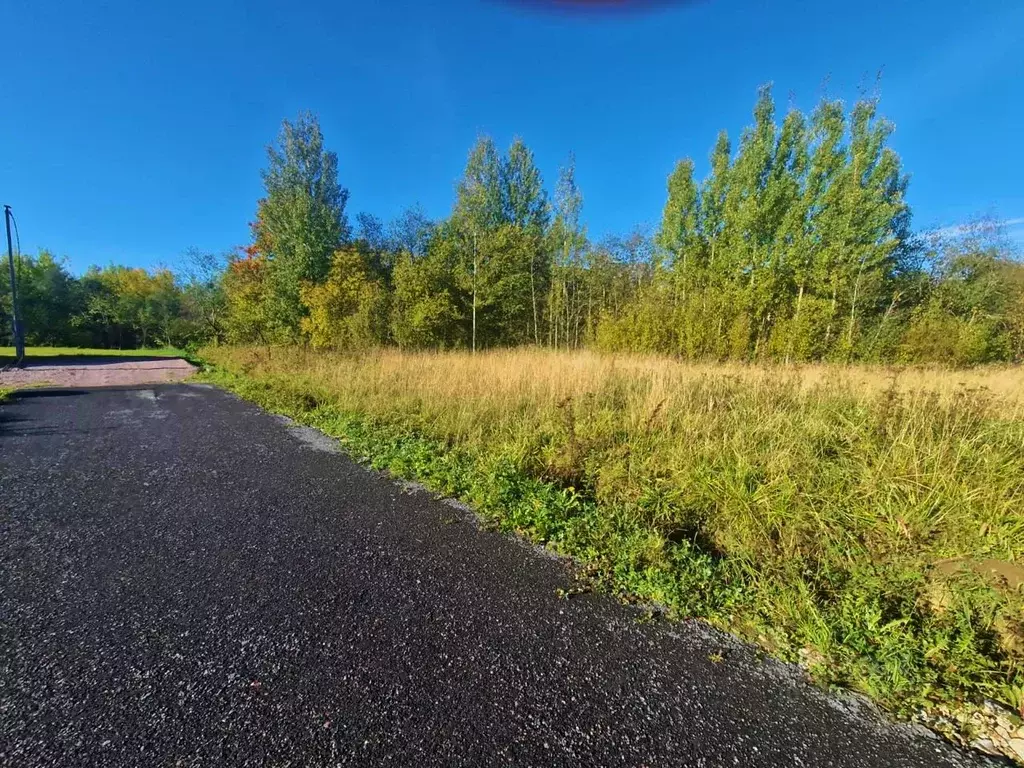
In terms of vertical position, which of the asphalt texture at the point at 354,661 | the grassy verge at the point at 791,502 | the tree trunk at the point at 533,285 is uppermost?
the tree trunk at the point at 533,285

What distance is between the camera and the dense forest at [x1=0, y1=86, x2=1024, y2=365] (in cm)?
1242

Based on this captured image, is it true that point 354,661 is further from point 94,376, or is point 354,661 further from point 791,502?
point 94,376

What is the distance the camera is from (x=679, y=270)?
14.9 m

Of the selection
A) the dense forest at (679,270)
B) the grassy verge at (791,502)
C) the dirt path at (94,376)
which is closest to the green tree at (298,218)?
the dense forest at (679,270)

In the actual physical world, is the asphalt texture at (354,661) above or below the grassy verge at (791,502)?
below

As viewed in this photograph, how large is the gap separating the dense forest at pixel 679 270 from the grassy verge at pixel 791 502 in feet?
22.0

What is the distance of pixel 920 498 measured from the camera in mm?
2936

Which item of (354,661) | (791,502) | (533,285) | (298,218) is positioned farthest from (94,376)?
(791,502)

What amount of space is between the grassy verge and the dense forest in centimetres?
671

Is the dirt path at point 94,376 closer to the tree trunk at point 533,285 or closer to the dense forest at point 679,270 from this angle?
the dense forest at point 679,270

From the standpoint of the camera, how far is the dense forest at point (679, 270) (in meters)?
12.4

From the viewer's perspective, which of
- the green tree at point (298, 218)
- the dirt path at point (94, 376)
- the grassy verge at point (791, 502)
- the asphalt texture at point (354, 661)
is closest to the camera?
the asphalt texture at point (354, 661)

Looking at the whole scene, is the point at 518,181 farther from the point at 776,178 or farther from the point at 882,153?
the point at 882,153

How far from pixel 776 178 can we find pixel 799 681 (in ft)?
57.9
